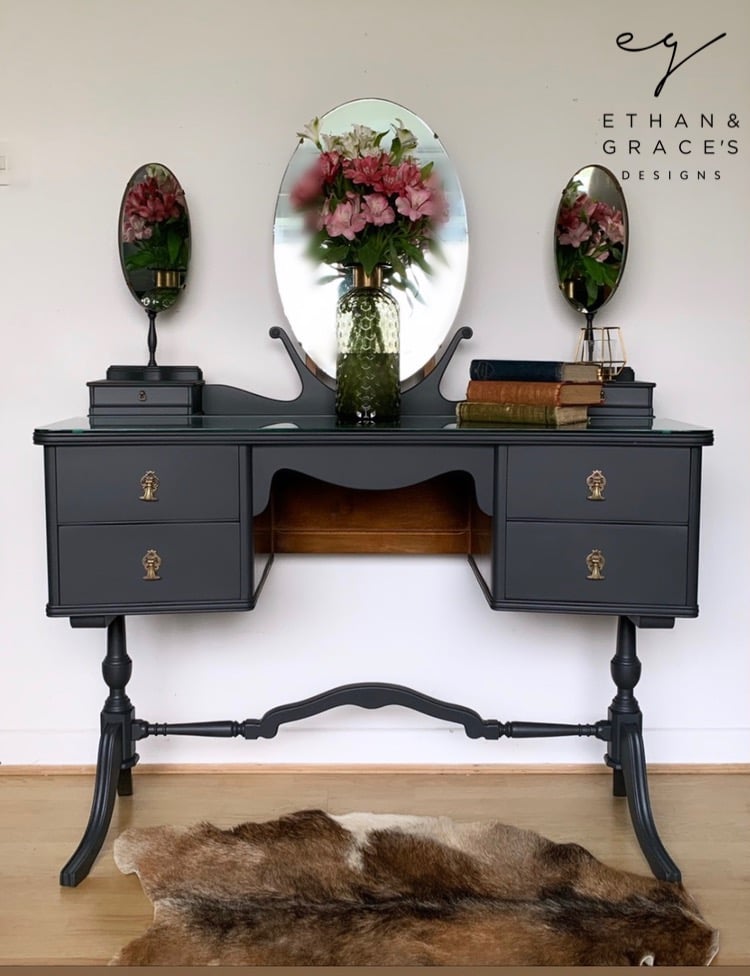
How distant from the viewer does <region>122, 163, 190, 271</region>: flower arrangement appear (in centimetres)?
239

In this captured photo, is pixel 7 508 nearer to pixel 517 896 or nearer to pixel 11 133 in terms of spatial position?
pixel 11 133

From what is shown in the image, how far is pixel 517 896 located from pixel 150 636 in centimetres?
113

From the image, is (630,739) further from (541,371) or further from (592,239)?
(592,239)

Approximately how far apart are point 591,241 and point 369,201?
580 mm

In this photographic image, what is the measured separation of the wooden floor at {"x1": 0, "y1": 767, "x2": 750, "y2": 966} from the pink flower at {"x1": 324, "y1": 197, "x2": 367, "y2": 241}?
1296mm

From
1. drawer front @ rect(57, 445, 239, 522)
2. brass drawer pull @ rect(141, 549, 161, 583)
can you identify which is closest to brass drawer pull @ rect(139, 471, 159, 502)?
drawer front @ rect(57, 445, 239, 522)

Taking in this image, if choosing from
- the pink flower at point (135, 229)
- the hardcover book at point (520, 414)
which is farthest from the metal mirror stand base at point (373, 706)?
the pink flower at point (135, 229)

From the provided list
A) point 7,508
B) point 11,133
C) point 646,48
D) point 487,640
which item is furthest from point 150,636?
point 646,48

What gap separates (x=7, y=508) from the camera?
2.55m

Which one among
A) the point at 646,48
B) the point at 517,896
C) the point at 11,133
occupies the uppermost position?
the point at 646,48

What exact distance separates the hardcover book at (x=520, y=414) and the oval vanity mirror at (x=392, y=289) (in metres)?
0.31

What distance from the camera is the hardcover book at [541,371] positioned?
2.09m

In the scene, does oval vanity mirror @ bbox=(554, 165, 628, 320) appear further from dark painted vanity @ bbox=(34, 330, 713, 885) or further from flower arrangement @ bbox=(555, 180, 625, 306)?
dark painted vanity @ bbox=(34, 330, 713, 885)

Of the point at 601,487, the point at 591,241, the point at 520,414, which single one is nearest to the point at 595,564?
the point at 601,487
